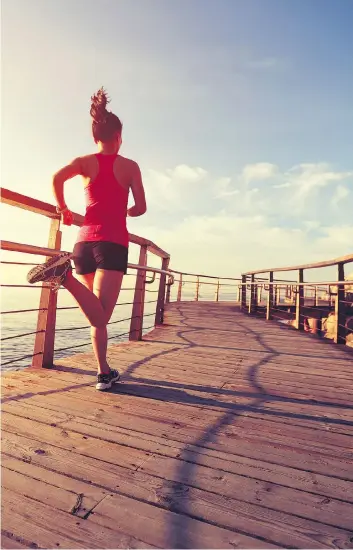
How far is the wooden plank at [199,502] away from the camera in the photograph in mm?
1052

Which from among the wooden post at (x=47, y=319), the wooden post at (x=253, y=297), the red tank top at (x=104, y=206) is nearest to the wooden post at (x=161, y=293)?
the wooden post at (x=47, y=319)

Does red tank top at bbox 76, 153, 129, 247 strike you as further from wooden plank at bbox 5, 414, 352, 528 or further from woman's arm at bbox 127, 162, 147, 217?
wooden plank at bbox 5, 414, 352, 528

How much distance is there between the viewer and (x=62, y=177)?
225 centimetres

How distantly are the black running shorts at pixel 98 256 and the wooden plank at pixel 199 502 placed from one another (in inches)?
46.2

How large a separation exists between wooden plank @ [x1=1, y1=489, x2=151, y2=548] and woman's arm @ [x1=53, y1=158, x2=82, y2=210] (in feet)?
5.70

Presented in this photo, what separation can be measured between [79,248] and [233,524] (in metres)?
1.83

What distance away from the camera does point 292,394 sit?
2535 mm

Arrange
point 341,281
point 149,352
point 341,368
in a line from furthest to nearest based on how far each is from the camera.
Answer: point 341,281
point 149,352
point 341,368

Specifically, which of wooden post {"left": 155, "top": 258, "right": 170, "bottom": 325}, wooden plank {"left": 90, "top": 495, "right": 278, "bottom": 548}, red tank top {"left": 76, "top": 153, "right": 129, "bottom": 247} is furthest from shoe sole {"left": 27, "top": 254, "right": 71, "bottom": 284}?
wooden post {"left": 155, "top": 258, "right": 170, "bottom": 325}

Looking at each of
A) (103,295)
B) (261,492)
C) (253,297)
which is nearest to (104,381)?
(103,295)

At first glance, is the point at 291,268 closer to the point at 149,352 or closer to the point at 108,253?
the point at 149,352

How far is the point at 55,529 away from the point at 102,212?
1.77 metres

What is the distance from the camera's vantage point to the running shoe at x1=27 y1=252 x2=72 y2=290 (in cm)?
213

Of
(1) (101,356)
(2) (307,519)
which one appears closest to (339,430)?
(2) (307,519)
